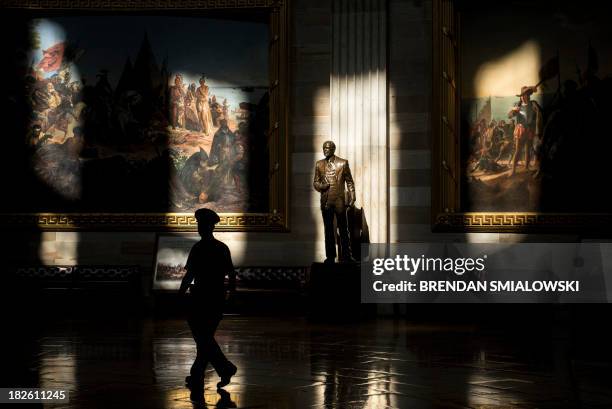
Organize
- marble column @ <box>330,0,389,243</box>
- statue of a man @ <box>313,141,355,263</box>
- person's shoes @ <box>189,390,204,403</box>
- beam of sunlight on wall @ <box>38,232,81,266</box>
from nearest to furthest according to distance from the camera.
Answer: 1. person's shoes @ <box>189,390,204,403</box>
2. statue of a man @ <box>313,141,355,263</box>
3. marble column @ <box>330,0,389,243</box>
4. beam of sunlight on wall @ <box>38,232,81,266</box>

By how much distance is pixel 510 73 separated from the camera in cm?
1648

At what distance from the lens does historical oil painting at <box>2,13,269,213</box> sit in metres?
17.3

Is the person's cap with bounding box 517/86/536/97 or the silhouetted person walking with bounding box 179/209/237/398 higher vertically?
the person's cap with bounding box 517/86/536/97

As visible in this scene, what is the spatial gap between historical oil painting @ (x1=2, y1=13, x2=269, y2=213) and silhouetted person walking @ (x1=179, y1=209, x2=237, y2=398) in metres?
9.14

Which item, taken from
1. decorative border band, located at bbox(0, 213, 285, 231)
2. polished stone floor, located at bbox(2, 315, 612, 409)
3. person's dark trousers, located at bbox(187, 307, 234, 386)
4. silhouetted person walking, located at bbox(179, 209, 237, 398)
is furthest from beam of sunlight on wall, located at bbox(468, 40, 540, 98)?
person's dark trousers, located at bbox(187, 307, 234, 386)

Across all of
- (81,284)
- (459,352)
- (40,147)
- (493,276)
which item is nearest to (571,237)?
(493,276)

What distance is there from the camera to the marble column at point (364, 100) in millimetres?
16516

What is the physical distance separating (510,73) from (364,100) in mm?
2567

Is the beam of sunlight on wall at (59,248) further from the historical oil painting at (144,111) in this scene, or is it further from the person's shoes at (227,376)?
the person's shoes at (227,376)

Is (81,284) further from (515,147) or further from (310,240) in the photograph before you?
(515,147)

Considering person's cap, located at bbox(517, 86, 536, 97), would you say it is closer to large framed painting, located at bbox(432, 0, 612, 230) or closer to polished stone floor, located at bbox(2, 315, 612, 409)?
large framed painting, located at bbox(432, 0, 612, 230)

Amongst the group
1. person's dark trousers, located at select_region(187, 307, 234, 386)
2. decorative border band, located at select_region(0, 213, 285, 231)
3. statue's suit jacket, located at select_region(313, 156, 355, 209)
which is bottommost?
person's dark trousers, located at select_region(187, 307, 234, 386)

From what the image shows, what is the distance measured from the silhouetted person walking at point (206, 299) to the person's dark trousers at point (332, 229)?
24.0ft

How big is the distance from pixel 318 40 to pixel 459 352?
7.85 m
